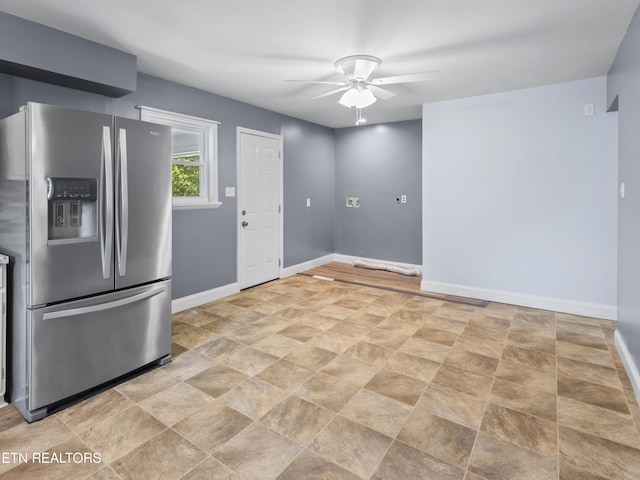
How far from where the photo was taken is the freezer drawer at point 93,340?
2117mm

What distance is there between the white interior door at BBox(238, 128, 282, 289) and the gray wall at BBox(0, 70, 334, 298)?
0.45ft

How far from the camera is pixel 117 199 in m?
2.43

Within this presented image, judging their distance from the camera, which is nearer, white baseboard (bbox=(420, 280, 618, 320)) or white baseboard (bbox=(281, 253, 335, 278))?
white baseboard (bbox=(420, 280, 618, 320))

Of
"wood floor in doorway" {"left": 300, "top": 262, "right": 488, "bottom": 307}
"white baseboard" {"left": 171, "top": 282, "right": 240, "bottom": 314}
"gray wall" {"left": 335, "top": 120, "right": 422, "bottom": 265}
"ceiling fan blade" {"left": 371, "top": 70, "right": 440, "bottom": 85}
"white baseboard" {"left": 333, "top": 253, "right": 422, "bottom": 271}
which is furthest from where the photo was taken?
"white baseboard" {"left": 333, "top": 253, "right": 422, "bottom": 271}

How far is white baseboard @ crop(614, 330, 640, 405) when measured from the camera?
237cm

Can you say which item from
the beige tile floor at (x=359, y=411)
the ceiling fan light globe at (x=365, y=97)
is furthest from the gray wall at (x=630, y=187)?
the ceiling fan light globe at (x=365, y=97)

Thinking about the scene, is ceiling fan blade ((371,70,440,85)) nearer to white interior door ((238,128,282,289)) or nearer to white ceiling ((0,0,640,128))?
white ceiling ((0,0,640,128))

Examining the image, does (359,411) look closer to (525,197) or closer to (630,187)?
(630,187)

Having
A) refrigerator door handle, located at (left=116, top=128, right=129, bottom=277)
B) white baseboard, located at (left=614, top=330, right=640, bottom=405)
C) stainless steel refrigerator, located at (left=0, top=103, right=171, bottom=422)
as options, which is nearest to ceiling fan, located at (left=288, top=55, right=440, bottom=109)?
refrigerator door handle, located at (left=116, top=128, right=129, bottom=277)

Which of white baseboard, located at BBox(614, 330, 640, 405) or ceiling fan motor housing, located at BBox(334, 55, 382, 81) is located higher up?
ceiling fan motor housing, located at BBox(334, 55, 382, 81)

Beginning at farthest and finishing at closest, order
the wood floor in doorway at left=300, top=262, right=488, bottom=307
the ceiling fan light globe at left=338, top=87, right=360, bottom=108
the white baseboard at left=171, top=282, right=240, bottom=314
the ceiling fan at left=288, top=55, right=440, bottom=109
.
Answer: the wood floor in doorway at left=300, top=262, right=488, bottom=307 < the white baseboard at left=171, top=282, right=240, bottom=314 < the ceiling fan light globe at left=338, top=87, right=360, bottom=108 < the ceiling fan at left=288, top=55, right=440, bottom=109

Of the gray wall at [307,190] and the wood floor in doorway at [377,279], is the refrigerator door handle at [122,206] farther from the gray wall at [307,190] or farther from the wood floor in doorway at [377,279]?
the wood floor in doorway at [377,279]

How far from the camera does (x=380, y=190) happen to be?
20.9ft

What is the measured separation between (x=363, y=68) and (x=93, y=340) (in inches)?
115
